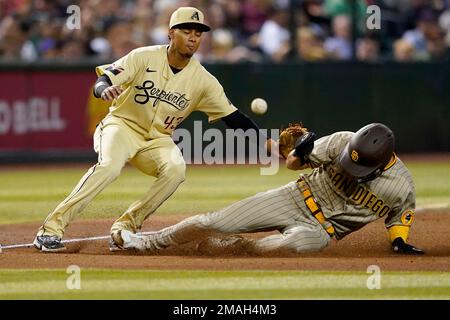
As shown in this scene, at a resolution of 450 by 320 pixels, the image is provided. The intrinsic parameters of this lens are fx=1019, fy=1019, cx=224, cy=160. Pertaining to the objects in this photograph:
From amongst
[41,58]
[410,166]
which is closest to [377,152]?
[410,166]

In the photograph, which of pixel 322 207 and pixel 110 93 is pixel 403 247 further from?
pixel 110 93

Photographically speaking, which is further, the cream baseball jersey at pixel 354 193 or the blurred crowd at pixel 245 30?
the blurred crowd at pixel 245 30

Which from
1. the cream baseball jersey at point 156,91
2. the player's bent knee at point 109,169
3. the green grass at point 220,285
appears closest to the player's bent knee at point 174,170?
the cream baseball jersey at point 156,91

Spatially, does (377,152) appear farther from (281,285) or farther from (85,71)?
(85,71)

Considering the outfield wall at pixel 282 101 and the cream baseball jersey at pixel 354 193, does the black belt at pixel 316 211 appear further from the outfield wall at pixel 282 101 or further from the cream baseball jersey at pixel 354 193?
the outfield wall at pixel 282 101

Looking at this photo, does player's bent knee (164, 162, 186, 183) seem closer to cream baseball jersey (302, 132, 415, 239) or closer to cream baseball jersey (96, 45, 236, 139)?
cream baseball jersey (96, 45, 236, 139)

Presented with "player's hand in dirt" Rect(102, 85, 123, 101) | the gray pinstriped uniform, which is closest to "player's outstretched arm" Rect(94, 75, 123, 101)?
"player's hand in dirt" Rect(102, 85, 123, 101)
